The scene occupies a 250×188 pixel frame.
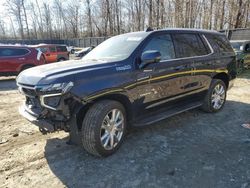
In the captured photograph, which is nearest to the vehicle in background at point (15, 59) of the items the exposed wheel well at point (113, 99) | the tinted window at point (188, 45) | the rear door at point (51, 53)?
the rear door at point (51, 53)

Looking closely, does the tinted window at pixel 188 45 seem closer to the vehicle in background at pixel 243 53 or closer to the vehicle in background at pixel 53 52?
the vehicle in background at pixel 243 53

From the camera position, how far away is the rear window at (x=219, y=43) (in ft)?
18.6

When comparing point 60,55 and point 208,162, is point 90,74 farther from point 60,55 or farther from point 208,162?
point 60,55

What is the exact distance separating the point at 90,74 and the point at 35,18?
66.3 metres

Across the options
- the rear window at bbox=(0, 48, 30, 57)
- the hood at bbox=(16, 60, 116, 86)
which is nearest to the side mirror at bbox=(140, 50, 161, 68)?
the hood at bbox=(16, 60, 116, 86)

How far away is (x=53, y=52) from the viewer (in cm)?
1872

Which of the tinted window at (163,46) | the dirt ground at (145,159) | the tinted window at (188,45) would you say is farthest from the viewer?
the tinted window at (188,45)

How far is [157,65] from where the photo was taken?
4.26 metres

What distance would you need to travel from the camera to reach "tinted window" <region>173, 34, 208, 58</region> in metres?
4.80

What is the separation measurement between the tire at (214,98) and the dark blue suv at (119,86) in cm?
15

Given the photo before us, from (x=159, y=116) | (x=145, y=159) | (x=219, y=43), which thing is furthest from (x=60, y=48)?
(x=145, y=159)

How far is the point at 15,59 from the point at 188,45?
9.22 metres

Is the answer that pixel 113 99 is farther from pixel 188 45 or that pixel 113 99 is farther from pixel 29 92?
pixel 188 45

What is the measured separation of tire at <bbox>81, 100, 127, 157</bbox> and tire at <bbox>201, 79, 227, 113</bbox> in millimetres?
2566
